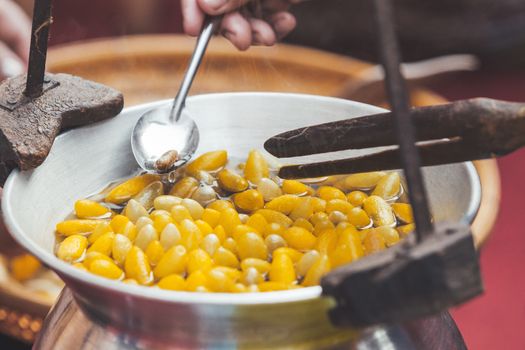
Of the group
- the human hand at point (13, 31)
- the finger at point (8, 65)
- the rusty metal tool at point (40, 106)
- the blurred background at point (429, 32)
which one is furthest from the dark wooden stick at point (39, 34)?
the blurred background at point (429, 32)

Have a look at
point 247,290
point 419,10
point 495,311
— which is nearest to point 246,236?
point 247,290

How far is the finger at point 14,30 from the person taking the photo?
1.75 metres

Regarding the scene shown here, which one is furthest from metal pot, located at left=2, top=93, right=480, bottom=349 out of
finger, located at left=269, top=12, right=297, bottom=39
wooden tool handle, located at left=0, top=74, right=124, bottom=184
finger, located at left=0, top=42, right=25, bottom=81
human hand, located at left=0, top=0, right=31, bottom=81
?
human hand, located at left=0, top=0, right=31, bottom=81

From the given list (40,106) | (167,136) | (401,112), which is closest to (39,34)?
(40,106)

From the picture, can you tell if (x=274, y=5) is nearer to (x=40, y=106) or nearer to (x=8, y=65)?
(x=40, y=106)

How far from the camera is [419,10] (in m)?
2.67

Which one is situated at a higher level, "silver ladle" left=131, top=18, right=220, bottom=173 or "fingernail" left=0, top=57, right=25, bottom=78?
"silver ladle" left=131, top=18, right=220, bottom=173

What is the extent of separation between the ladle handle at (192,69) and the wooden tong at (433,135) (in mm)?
177

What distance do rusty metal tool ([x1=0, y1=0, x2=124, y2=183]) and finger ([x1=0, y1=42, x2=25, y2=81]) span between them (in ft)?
2.38

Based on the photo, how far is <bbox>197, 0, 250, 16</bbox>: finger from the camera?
3.26ft

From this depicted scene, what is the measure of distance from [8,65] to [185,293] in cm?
123

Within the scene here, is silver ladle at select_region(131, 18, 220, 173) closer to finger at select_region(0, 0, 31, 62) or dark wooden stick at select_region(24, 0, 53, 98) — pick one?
dark wooden stick at select_region(24, 0, 53, 98)

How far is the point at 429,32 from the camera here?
270cm

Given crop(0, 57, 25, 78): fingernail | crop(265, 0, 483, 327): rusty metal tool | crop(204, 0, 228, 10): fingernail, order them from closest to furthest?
crop(265, 0, 483, 327): rusty metal tool < crop(204, 0, 228, 10): fingernail < crop(0, 57, 25, 78): fingernail
